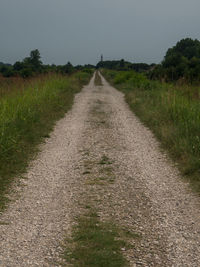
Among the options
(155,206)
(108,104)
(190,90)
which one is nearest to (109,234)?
(155,206)

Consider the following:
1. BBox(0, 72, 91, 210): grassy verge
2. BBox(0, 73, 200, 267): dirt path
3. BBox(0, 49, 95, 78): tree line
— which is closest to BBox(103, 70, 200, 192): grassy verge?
BBox(0, 73, 200, 267): dirt path

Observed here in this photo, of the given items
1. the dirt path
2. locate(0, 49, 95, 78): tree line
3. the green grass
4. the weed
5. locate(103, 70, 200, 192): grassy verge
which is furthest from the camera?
locate(0, 49, 95, 78): tree line

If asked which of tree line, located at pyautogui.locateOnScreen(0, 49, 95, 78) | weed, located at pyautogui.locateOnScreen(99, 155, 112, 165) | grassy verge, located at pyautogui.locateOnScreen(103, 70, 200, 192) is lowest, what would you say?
weed, located at pyautogui.locateOnScreen(99, 155, 112, 165)

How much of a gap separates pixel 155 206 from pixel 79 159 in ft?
9.00

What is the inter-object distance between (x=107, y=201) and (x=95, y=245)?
54.6 inches

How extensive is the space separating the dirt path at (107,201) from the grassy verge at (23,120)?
0.32 m

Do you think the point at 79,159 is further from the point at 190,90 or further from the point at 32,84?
the point at 32,84

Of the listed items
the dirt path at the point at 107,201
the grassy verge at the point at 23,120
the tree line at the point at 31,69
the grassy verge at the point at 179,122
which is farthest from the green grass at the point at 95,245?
the tree line at the point at 31,69

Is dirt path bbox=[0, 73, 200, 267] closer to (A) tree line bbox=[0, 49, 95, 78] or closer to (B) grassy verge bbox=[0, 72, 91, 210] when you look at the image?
(B) grassy verge bbox=[0, 72, 91, 210]

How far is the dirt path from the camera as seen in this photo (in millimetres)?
3809

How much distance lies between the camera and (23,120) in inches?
382

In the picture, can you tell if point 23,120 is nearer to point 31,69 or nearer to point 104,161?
point 104,161

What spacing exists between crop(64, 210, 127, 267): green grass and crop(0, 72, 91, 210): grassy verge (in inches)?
54.7

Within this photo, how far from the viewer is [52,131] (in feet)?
33.8
